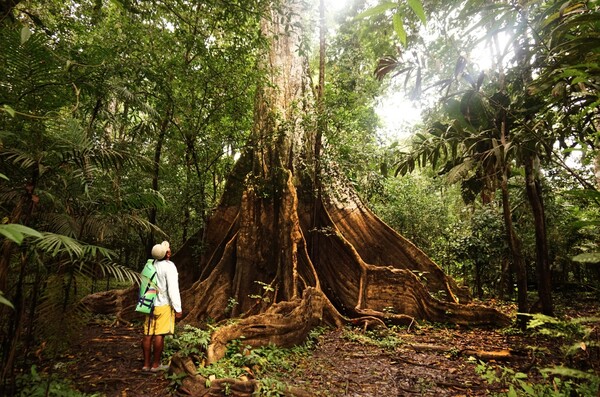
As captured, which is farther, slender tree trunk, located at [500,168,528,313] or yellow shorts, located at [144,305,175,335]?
slender tree trunk, located at [500,168,528,313]

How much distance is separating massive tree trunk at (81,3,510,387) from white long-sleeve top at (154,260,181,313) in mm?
1654

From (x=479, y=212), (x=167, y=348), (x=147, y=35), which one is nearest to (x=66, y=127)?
(x=167, y=348)

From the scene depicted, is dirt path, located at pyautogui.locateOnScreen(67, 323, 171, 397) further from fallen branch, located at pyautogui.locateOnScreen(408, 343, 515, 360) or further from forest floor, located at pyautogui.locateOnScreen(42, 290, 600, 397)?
fallen branch, located at pyautogui.locateOnScreen(408, 343, 515, 360)

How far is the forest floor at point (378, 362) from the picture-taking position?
361 centimetres

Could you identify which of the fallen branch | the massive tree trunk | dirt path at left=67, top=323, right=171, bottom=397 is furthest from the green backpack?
the fallen branch

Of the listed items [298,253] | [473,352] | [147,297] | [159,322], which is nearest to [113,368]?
[159,322]

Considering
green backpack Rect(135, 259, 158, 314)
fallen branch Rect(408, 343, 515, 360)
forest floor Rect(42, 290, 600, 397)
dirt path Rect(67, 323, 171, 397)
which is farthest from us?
fallen branch Rect(408, 343, 515, 360)

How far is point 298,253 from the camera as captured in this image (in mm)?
6531

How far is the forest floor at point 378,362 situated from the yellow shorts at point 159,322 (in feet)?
1.51

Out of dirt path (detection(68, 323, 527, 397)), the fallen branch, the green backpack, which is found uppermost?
the green backpack

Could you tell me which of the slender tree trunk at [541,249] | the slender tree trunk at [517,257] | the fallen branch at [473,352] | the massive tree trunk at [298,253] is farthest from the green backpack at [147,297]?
the slender tree trunk at [541,249]

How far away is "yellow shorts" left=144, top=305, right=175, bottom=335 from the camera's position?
3.98 m

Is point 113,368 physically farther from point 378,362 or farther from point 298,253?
point 298,253

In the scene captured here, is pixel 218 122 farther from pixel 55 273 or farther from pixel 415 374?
pixel 415 374
